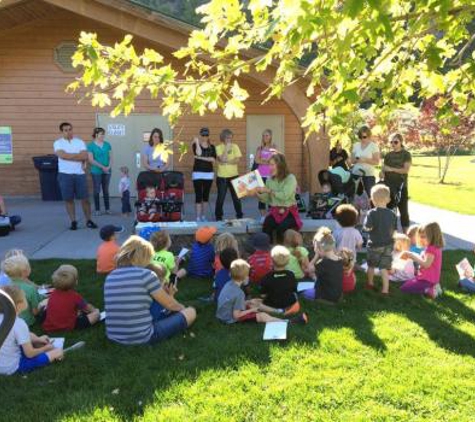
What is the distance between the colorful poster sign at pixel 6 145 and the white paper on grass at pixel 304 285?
10424 mm

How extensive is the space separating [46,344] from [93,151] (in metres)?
6.80

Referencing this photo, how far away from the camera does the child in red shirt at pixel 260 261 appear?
605cm

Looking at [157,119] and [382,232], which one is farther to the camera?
[157,119]

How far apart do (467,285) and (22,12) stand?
1141cm

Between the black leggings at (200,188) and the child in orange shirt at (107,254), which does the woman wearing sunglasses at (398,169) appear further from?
the child in orange shirt at (107,254)

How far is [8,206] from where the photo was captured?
12.2 metres

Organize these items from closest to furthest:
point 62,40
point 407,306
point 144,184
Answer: point 407,306
point 144,184
point 62,40

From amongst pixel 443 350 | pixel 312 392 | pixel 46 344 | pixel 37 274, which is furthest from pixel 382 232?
pixel 37 274

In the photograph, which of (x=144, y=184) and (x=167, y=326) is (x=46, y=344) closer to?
(x=167, y=326)

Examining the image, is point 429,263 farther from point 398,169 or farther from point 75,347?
point 75,347

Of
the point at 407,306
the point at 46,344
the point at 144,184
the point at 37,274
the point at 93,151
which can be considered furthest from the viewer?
the point at 93,151

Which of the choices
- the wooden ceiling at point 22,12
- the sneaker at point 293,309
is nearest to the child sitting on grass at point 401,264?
the sneaker at point 293,309

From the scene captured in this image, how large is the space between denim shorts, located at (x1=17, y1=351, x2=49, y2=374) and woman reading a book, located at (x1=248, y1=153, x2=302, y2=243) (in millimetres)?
3814

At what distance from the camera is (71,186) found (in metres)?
9.12
